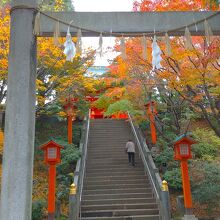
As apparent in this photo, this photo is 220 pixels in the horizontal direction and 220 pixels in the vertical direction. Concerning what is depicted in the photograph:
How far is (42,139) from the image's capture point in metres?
18.9

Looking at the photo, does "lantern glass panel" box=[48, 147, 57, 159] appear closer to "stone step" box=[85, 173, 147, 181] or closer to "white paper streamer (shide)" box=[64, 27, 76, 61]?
"stone step" box=[85, 173, 147, 181]

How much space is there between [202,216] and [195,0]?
7.51 metres

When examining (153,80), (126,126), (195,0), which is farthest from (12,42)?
(126,126)

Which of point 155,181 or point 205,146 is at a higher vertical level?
point 205,146

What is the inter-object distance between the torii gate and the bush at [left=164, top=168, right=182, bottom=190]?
7.91 meters

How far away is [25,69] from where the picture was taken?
19.1ft

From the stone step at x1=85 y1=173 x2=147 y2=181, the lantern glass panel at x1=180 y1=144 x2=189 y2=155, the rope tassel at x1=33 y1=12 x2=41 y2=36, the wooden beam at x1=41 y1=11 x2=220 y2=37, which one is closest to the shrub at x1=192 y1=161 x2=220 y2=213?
the lantern glass panel at x1=180 y1=144 x2=189 y2=155

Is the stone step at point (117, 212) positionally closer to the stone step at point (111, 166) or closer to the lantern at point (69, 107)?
the stone step at point (111, 166)

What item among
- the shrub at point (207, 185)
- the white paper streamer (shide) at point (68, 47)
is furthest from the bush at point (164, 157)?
the white paper streamer (shide) at point (68, 47)

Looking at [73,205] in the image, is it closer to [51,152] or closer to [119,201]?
[51,152]

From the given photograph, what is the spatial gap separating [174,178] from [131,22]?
847 cm

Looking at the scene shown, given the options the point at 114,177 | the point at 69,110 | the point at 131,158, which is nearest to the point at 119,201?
the point at 114,177

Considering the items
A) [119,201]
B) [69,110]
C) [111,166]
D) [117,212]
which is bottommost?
[117,212]

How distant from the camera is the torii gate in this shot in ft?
18.0
